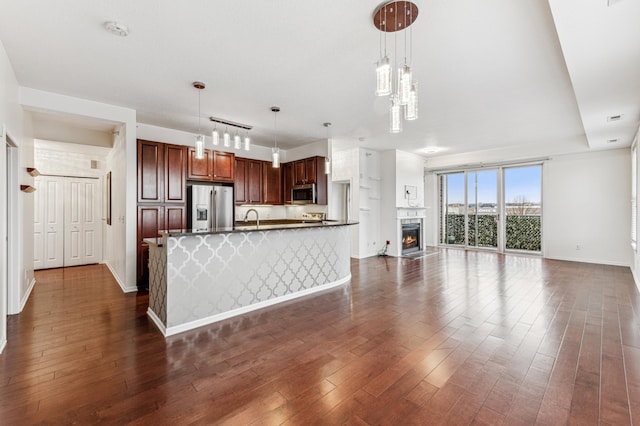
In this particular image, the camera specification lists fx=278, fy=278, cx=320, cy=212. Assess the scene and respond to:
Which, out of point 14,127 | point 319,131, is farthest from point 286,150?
point 14,127

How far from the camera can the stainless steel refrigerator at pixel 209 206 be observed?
205 inches

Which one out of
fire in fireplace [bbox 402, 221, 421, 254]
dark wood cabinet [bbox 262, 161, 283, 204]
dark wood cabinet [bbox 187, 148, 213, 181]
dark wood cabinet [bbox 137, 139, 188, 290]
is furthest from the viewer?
fire in fireplace [bbox 402, 221, 421, 254]

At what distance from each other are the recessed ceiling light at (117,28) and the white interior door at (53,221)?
5.30 m

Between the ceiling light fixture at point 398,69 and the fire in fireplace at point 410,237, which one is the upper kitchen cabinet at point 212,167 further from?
the fire in fireplace at point 410,237

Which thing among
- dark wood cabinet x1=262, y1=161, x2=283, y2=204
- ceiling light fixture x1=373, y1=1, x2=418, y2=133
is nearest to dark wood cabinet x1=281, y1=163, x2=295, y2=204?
dark wood cabinet x1=262, y1=161, x2=283, y2=204

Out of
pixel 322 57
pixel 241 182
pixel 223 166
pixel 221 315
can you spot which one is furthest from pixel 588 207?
pixel 223 166

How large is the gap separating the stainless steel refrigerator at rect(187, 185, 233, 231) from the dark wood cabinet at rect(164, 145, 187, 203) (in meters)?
0.21

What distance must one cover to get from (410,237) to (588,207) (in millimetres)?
3981

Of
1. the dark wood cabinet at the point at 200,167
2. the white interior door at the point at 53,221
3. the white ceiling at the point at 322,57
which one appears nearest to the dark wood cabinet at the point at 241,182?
the dark wood cabinet at the point at 200,167

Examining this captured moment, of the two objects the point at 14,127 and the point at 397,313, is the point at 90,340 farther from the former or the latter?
the point at 397,313

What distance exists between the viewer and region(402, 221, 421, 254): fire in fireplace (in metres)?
7.65

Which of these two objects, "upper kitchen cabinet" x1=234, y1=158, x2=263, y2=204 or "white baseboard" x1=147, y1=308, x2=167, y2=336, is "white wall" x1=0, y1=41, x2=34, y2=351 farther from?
"upper kitchen cabinet" x1=234, y1=158, x2=263, y2=204

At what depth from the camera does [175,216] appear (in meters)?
4.93

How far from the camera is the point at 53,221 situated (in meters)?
5.94
